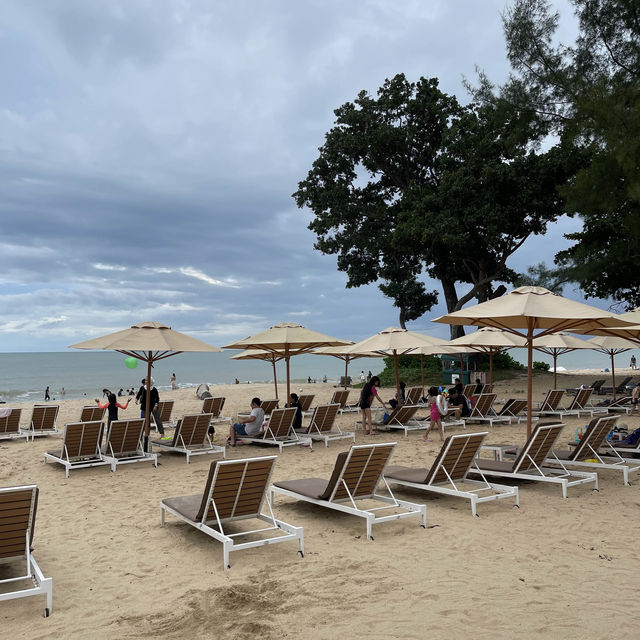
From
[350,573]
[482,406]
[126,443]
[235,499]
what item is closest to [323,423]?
[126,443]

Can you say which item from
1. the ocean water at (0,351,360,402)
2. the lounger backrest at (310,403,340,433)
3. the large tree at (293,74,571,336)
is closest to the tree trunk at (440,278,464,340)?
the large tree at (293,74,571,336)

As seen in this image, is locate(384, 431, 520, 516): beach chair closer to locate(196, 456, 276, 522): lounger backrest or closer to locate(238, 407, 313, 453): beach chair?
locate(196, 456, 276, 522): lounger backrest

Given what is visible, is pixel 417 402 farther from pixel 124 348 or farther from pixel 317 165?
pixel 317 165

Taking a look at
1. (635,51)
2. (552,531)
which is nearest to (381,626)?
(552,531)

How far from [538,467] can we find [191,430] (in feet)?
18.6

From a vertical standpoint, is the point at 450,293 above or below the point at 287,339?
above

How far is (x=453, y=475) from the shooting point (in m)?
7.01

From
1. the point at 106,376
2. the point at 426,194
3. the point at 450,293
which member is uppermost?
the point at 426,194

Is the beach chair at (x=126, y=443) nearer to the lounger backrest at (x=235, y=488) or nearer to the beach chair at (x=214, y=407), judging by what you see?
the lounger backrest at (x=235, y=488)

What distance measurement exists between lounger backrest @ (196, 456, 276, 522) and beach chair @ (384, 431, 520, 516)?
219 centimetres

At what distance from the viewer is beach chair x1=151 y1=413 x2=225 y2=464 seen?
9984 millimetres

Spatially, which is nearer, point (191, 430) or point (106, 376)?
point (191, 430)

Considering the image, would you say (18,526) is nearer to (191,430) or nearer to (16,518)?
(16,518)

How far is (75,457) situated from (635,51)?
19985 mm
